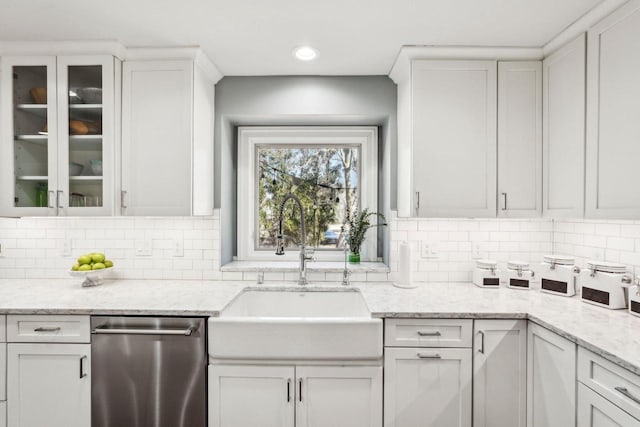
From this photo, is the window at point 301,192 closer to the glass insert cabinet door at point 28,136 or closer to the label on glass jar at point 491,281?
the label on glass jar at point 491,281

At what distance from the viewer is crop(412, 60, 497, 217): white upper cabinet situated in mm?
1980

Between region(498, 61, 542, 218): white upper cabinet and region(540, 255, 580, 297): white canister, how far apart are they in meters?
0.30

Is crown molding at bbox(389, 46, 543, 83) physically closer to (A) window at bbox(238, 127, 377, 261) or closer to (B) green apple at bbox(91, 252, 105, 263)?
(A) window at bbox(238, 127, 377, 261)

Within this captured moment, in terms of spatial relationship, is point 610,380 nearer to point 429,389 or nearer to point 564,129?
point 429,389

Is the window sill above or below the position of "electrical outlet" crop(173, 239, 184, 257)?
below

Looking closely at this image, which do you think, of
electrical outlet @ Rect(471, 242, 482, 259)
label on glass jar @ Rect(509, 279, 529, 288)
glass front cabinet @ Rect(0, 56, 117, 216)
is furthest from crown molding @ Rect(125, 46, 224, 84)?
label on glass jar @ Rect(509, 279, 529, 288)

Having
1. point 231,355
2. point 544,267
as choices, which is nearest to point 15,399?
point 231,355

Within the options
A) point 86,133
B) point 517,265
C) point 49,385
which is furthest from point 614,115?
point 49,385

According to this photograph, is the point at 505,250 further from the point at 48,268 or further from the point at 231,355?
the point at 48,268

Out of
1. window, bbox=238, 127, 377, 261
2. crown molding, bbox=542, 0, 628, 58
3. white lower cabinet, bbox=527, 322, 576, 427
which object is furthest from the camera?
window, bbox=238, 127, 377, 261

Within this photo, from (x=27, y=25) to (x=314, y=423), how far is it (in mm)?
2512

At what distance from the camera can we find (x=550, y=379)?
1.48m

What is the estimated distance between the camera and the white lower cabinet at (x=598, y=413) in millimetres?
1134

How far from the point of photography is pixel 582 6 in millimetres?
1585
